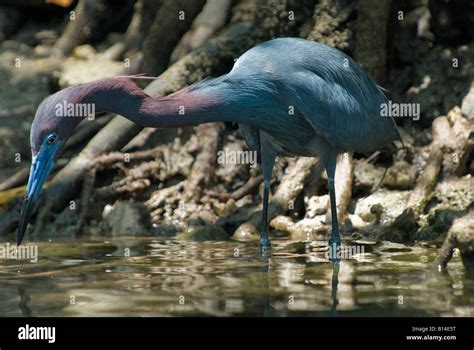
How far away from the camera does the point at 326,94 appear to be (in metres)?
9.25

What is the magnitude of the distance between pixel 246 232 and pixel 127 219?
1571mm

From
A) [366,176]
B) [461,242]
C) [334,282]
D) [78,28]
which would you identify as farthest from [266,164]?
[78,28]

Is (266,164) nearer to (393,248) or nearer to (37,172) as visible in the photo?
(393,248)

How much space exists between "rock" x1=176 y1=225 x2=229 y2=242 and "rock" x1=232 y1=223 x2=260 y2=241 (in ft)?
0.45

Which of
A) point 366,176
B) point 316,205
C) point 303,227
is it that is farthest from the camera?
point 366,176

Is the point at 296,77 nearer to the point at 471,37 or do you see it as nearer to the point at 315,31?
the point at 315,31

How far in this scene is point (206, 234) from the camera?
35.4ft

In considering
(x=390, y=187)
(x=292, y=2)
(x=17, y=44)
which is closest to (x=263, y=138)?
(x=390, y=187)

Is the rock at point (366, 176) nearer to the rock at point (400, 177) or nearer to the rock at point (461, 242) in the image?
the rock at point (400, 177)

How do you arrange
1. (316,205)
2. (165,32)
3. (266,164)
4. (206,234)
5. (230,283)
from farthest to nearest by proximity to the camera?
(165,32) → (316,205) → (206,234) → (266,164) → (230,283)

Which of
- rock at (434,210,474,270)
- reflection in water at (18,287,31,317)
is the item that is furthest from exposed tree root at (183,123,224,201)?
reflection in water at (18,287,31,317)

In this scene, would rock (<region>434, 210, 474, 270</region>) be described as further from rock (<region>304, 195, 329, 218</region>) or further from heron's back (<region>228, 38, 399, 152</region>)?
rock (<region>304, 195, 329, 218</region>)

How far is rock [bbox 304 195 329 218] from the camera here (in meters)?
11.2

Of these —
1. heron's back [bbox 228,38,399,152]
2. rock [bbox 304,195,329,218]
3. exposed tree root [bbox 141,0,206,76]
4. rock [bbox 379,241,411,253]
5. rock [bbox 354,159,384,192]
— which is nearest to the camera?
heron's back [bbox 228,38,399,152]
